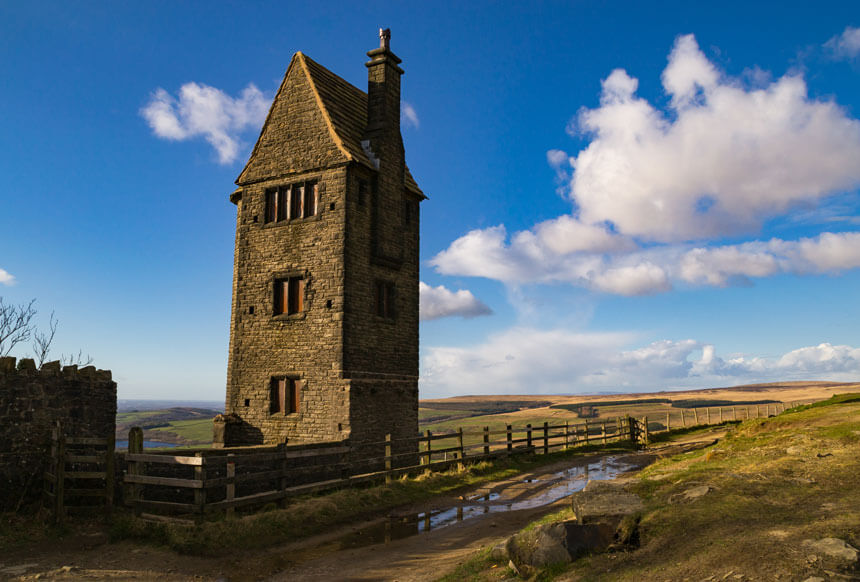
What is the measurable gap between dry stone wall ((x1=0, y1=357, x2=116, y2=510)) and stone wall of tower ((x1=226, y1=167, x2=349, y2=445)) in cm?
782

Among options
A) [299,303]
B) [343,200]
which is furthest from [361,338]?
[343,200]

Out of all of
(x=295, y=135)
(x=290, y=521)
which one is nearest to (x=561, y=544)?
(x=290, y=521)

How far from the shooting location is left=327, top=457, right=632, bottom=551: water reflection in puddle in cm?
1359

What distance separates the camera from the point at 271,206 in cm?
2514

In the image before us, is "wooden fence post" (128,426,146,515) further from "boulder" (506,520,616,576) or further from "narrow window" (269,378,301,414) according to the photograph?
"boulder" (506,520,616,576)

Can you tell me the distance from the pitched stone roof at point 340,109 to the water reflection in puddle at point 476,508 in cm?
1382

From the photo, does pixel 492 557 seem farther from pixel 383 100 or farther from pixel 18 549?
pixel 383 100

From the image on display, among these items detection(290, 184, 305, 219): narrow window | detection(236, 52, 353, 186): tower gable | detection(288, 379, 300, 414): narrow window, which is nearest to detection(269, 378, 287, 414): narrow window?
detection(288, 379, 300, 414): narrow window

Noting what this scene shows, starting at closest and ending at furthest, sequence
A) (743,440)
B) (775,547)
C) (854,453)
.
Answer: (775,547), (854,453), (743,440)

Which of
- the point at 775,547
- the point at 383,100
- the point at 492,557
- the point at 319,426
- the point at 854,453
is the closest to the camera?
the point at 775,547

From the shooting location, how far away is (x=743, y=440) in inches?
659

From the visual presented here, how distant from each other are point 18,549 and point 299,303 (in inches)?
511

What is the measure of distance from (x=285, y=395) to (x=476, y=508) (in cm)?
988

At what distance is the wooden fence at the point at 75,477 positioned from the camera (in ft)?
44.3
